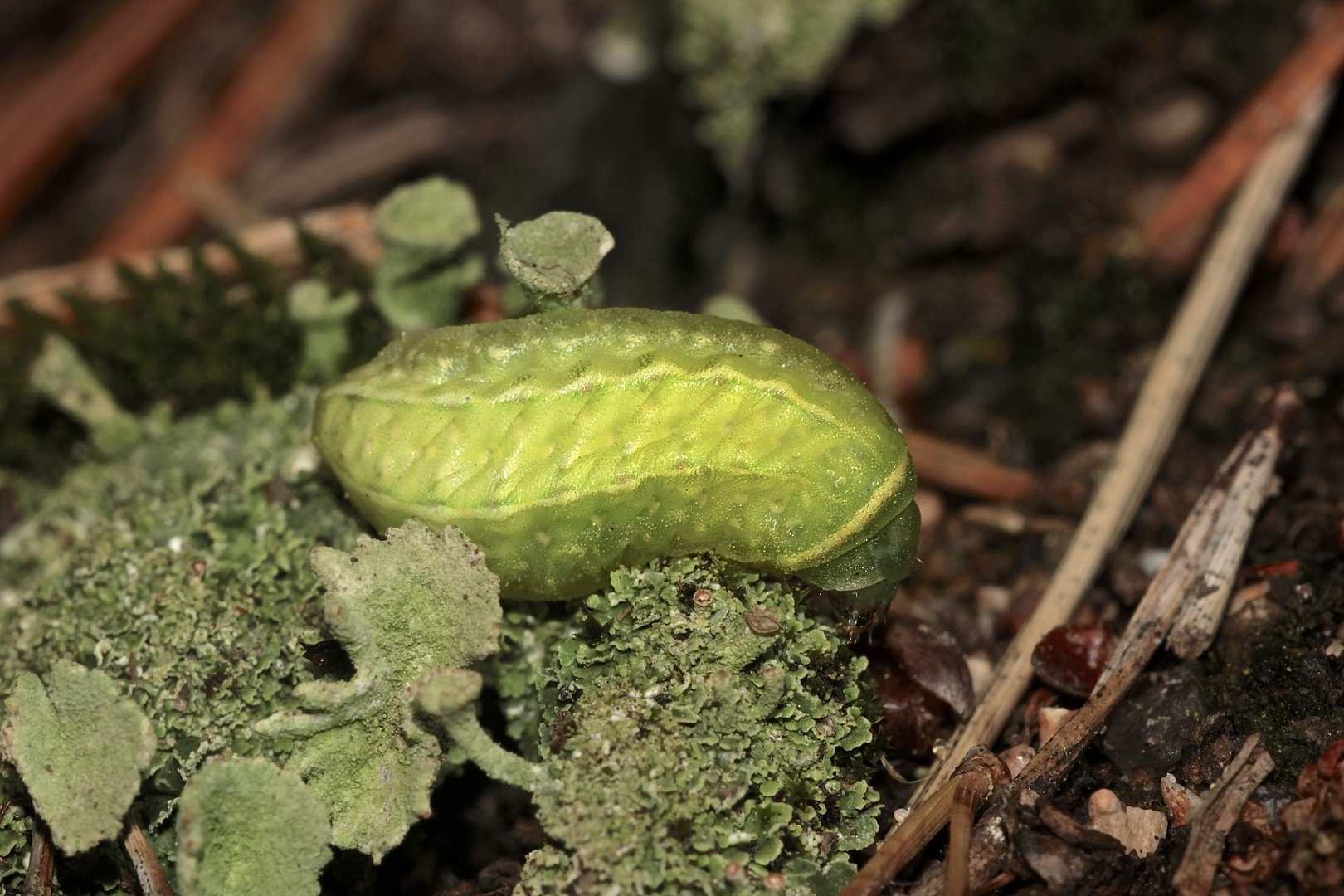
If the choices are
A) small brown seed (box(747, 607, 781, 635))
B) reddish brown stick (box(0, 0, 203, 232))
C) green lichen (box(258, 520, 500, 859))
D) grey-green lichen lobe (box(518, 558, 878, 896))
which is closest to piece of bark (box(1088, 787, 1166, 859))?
grey-green lichen lobe (box(518, 558, 878, 896))

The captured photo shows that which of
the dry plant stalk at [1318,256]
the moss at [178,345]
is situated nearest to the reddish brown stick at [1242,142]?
the dry plant stalk at [1318,256]

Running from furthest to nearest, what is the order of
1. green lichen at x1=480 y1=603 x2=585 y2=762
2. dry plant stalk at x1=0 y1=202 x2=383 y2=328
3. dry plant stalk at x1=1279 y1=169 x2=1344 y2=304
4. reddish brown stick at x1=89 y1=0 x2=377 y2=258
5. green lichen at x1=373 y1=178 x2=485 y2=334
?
1. reddish brown stick at x1=89 y1=0 x2=377 y2=258
2. dry plant stalk at x1=0 y1=202 x2=383 y2=328
3. dry plant stalk at x1=1279 y1=169 x2=1344 y2=304
4. green lichen at x1=373 y1=178 x2=485 y2=334
5. green lichen at x1=480 y1=603 x2=585 y2=762

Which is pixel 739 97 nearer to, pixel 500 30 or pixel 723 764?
pixel 500 30

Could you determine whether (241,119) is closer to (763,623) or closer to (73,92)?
(73,92)

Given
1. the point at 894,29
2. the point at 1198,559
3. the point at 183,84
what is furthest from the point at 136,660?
the point at 183,84

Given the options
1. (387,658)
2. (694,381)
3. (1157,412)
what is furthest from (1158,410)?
(387,658)

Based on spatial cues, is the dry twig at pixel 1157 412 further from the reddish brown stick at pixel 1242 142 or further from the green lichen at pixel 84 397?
the green lichen at pixel 84 397

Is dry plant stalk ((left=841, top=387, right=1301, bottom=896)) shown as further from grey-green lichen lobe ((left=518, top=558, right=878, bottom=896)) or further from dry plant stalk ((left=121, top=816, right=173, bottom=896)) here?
dry plant stalk ((left=121, top=816, right=173, bottom=896))
